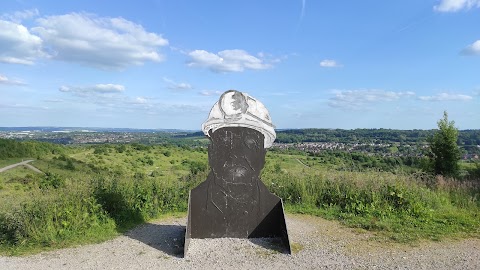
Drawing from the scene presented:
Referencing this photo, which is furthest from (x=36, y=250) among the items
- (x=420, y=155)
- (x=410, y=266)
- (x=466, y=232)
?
(x=420, y=155)

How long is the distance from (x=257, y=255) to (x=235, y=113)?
266 cm

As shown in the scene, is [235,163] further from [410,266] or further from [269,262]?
[410,266]

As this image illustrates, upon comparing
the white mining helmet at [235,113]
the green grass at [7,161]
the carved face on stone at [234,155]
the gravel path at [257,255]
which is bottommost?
the green grass at [7,161]

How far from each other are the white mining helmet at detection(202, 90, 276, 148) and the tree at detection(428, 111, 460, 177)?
46.2ft

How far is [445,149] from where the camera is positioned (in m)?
18.2

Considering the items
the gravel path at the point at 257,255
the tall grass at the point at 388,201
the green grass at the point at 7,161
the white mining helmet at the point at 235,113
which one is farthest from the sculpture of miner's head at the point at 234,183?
the green grass at the point at 7,161

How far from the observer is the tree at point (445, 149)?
59.3ft

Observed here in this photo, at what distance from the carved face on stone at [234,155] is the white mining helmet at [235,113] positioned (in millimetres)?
118

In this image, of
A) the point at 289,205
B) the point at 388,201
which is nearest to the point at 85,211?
the point at 289,205

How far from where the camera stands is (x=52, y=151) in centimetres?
5094

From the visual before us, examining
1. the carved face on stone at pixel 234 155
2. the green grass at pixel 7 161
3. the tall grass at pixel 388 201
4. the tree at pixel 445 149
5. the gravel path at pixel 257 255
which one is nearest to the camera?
the gravel path at pixel 257 255

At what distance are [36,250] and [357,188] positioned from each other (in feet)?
24.7

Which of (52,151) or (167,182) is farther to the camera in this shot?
(52,151)

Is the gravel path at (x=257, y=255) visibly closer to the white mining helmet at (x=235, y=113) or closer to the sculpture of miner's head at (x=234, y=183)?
the sculpture of miner's head at (x=234, y=183)
